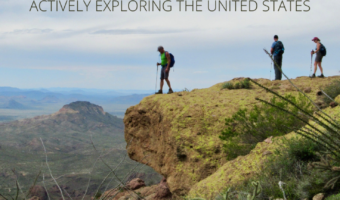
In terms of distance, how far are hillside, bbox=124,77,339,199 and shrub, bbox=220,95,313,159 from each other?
1.45 ft

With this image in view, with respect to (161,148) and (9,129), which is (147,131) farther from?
(9,129)

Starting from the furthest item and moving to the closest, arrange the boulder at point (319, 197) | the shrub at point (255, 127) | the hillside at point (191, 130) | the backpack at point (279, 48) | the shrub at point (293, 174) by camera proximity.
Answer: the backpack at point (279, 48) → the hillside at point (191, 130) → the shrub at point (255, 127) → the shrub at point (293, 174) → the boulder at point (319, 197)

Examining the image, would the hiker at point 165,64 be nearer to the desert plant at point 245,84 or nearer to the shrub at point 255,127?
the desert plant at point 245,84

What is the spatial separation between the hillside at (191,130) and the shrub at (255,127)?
44 cm

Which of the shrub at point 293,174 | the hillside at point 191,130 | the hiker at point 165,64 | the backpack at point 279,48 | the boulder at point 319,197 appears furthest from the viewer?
the backpack at point 279,48

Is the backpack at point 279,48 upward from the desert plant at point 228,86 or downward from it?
upward

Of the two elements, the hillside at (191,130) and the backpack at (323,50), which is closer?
the hillside at (191,130)

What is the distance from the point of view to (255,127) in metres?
8.76

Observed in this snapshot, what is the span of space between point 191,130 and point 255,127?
2.10 meters

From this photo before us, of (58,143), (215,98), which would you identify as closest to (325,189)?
(215,98)

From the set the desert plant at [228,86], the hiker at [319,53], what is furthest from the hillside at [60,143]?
the hiker at [319,53]

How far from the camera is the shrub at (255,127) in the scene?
836 cm

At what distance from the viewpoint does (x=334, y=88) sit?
9.48 m

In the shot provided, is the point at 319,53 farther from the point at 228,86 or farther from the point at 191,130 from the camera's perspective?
the point at 191,130
